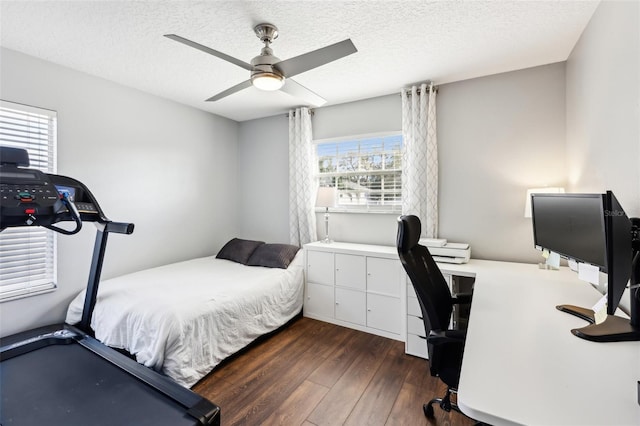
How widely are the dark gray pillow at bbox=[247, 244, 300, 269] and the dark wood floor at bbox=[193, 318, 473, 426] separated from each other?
813 mm

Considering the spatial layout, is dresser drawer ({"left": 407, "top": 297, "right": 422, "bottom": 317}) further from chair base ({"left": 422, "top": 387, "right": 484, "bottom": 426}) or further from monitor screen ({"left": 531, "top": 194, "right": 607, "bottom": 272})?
monitor screen ({"left": 531, "top": 194, "right": 607, "bottom": 272})

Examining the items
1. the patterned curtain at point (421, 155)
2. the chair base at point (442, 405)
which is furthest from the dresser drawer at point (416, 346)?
the patterned curtain at point (421, 155)

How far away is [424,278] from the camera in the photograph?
1685mm

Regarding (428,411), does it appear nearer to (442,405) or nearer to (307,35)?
(442,405)

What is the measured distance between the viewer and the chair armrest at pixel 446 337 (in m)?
Answer: 1.36

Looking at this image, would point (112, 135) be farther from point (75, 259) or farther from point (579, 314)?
point (579, 314)

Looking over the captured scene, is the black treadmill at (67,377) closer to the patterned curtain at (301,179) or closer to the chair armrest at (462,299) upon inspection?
the chair armrest at (462,299)

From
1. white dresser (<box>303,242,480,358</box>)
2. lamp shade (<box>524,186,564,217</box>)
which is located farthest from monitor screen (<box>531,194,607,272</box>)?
white dresser (<box>303,242,480,358</box>)

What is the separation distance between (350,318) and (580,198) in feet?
7.52

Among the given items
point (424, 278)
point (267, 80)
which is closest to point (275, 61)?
point (267, 80)

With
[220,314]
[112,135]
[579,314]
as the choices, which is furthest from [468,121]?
[112,135]

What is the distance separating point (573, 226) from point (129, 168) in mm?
3790

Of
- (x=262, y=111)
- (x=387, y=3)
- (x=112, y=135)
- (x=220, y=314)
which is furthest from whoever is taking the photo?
(x=262, y=111)

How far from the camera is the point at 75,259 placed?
2.64 meters
